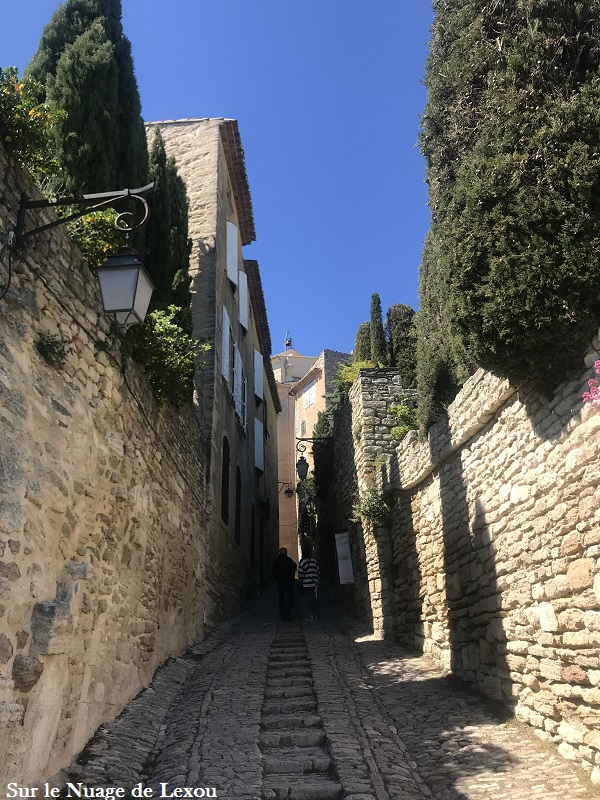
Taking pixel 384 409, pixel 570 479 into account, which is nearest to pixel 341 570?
pixel 384 409

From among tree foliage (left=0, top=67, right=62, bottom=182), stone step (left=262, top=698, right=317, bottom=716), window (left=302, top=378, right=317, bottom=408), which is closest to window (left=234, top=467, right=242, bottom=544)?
stone step (left=262, top=698, right=317, bottom=716)

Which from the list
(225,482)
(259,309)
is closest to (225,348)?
(225,482)

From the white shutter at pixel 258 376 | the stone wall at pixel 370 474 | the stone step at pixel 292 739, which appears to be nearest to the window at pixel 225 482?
the stone wall at pixel 370 474

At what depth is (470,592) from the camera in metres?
6.59

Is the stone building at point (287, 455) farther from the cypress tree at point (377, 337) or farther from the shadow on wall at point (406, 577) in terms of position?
the shadow on wall at point (406, 577)

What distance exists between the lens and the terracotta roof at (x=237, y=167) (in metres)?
15.4

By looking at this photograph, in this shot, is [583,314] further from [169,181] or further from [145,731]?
[169,181]

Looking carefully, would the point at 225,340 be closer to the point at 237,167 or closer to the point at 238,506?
the point at 238,506

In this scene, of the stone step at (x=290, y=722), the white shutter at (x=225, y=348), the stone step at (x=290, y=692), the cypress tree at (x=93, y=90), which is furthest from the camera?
the white shutter at (x=225, y=348)

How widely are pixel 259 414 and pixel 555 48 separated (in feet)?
54.1

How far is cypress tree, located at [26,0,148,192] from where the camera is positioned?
6.93 m

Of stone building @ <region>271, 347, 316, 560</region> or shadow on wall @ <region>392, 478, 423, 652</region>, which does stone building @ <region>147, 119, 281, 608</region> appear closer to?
shadow on wall @ <region>392, 478, 423, 652</region>

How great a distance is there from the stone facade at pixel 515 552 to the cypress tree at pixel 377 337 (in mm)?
8563

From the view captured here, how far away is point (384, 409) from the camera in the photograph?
11727 mm
